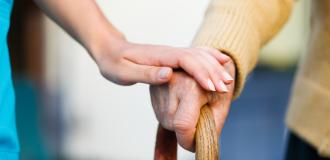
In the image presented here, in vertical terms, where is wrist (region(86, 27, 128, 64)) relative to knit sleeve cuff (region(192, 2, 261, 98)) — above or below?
below

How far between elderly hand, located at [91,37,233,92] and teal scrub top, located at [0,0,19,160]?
144 mm

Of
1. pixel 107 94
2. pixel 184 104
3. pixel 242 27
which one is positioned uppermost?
pixel 242 27

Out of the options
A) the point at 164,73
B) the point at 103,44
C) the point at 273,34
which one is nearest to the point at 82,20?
the point at 103,44

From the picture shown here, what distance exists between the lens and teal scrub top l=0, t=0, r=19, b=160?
0.65m

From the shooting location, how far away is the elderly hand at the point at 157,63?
28.0 inches

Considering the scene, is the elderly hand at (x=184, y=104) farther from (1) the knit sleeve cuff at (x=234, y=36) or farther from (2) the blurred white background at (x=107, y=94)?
(2) the blurred white background at (x=107, y=94)

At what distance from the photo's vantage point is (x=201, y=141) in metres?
0.66

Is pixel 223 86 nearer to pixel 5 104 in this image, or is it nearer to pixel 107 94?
pixel 5 104

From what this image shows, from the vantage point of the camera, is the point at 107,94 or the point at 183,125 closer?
the point at 183,125

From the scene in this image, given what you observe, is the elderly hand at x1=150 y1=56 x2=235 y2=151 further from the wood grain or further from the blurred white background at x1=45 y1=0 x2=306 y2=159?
the blurred white background at x1=45 y1=0 x2=306 y2=159

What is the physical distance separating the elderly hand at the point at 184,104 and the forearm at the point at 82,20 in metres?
0.10

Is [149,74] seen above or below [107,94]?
above

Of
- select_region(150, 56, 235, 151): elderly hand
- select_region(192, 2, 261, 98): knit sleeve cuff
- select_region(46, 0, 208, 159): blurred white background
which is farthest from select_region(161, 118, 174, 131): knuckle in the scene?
select_region(46, 0, 208, 159): blurred white background

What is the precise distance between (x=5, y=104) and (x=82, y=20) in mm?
179
